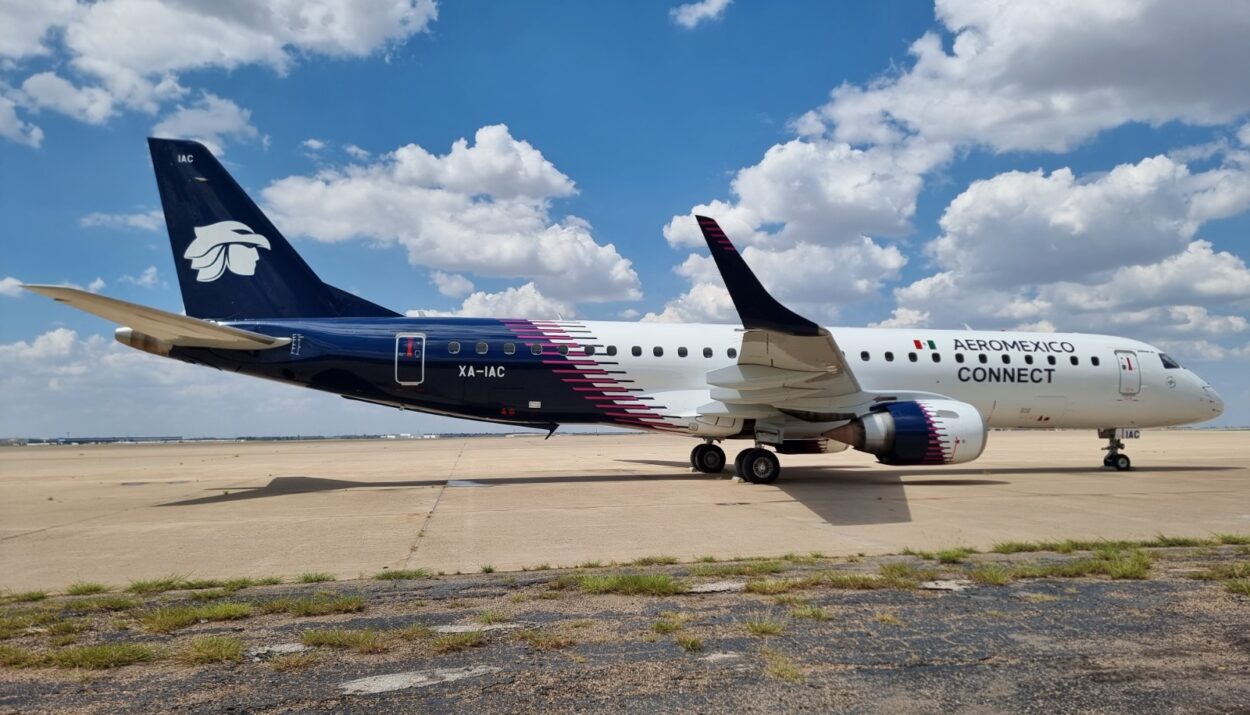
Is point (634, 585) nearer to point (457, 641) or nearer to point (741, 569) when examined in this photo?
point (741, 569)

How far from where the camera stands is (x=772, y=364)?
43.1 ft

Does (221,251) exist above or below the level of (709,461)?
above

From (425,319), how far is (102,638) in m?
11.1

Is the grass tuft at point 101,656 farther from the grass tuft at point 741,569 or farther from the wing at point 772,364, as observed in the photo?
the wing at point 772,364

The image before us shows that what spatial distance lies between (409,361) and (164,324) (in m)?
4.15

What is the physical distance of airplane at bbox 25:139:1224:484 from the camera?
1303 centimetres

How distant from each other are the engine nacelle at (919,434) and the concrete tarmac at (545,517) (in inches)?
25.1

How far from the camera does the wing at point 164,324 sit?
1004 centimetres

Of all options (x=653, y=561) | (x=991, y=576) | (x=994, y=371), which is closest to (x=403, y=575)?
(x=653, y=561)

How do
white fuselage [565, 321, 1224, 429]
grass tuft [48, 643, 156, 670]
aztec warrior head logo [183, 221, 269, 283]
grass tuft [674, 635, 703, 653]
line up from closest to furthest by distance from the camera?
grass tuft [48, 643, 156, 670] < grass tuft [674, 635, 703, 653] < aztec warrior head logo [183, 221, 269, 283] < white fuselage [565, 321, 1224, 429]

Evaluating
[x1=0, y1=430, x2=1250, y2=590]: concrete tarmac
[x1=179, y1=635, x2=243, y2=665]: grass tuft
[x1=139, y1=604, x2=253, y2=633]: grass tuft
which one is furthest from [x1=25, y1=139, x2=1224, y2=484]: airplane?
[x1=179, y1=635, x2=243, y2=665]: grass tuft

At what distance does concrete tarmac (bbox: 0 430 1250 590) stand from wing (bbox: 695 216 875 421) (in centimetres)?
158

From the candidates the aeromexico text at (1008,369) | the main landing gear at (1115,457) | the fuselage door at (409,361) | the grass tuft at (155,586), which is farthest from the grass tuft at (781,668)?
the main landing gear at (1115,457)

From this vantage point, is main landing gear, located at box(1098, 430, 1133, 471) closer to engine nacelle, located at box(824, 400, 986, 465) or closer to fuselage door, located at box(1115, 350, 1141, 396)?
fuselage door, located at box(1115, 350, 1141, 396)
